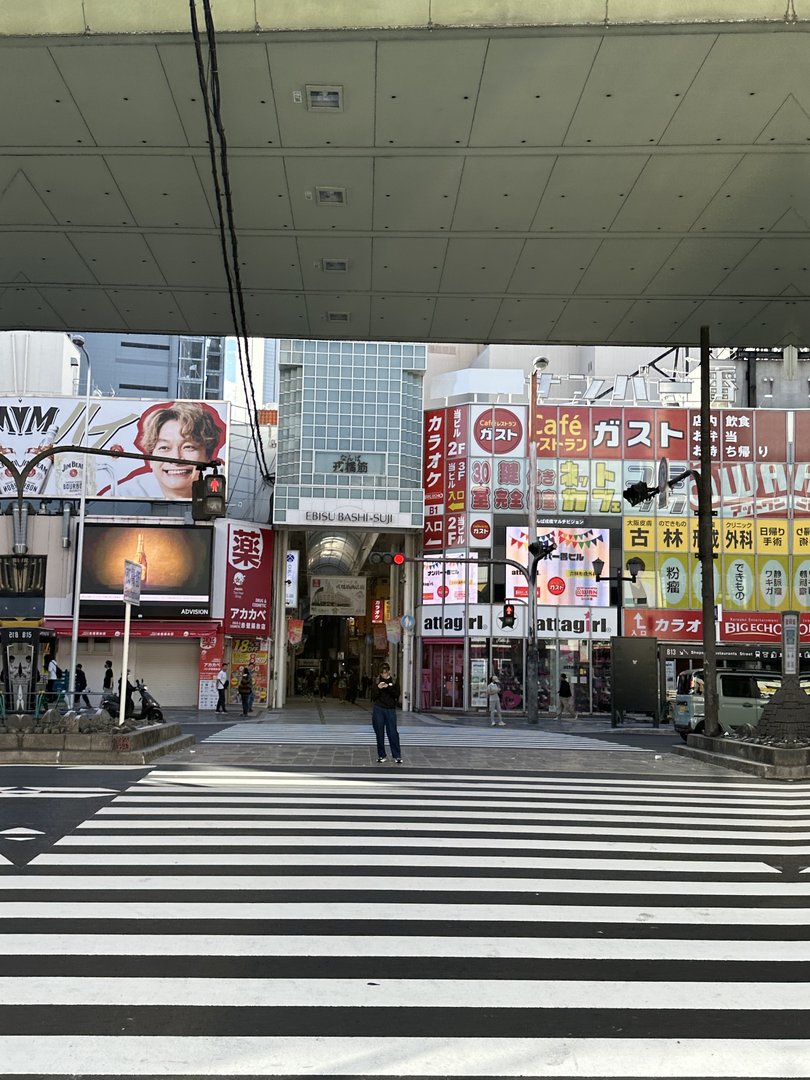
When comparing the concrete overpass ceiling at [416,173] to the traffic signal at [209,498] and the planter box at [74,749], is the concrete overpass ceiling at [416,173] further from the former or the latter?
the planter box at [74,749]

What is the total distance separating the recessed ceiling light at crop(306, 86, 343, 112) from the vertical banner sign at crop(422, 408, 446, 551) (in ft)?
107

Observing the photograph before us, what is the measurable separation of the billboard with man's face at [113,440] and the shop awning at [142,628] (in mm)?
5302

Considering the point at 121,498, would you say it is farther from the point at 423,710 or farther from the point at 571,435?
the point at 571,435

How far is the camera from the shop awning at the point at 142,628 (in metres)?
39.9

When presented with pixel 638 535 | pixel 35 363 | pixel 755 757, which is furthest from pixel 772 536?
Answer: pixel 35 363

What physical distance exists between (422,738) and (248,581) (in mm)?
20133

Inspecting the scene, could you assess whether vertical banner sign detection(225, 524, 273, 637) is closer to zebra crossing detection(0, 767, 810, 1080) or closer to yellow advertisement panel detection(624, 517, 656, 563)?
yellow advertisement panel detection(624, 517, 656, 563)

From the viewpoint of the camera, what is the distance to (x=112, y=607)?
40438 mm

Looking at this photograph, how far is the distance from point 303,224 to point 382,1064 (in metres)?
12.1

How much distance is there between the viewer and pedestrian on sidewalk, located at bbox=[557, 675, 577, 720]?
116ft

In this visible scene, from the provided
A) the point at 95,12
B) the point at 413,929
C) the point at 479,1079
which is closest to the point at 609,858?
the point at 413,929

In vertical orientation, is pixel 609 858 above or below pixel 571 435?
below

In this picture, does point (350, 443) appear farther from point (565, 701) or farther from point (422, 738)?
point (422, 738)

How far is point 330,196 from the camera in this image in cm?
1320
